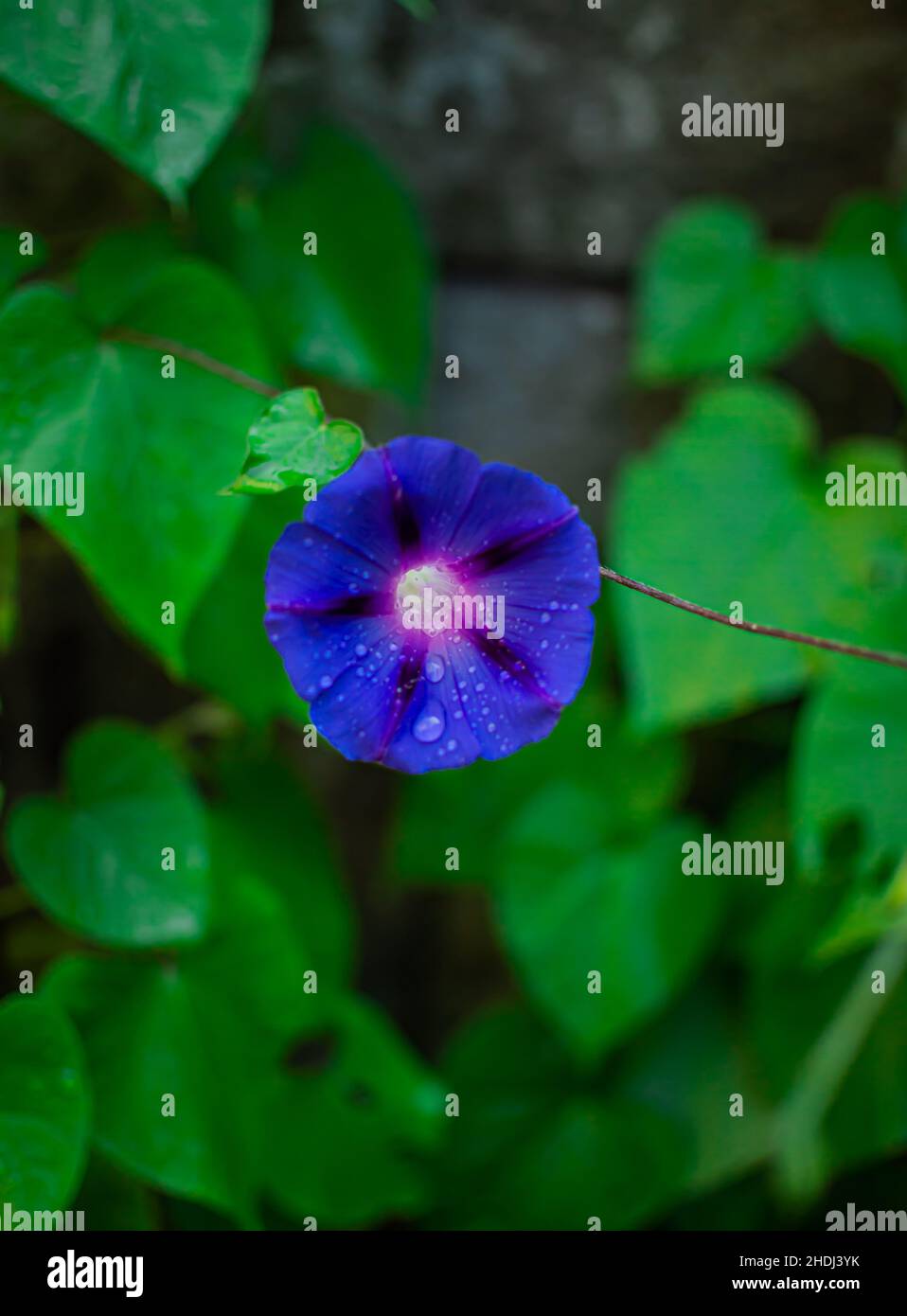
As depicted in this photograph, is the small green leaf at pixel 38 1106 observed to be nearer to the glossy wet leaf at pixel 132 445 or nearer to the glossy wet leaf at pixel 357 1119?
the glossy wet leaf at pixel 132 445

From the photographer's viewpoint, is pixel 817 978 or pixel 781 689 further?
pixel 817 978

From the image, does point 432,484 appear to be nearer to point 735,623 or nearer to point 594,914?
point 735,623

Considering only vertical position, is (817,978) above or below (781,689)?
below

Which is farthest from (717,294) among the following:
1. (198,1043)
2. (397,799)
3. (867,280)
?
(198,1043)

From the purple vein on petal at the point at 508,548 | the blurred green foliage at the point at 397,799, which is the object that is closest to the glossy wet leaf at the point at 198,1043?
the blurred green foliage at the point at 397,799

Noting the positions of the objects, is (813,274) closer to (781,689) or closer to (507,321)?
(507,321)

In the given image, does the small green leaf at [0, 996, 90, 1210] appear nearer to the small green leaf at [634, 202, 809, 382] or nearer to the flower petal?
the flower petal
